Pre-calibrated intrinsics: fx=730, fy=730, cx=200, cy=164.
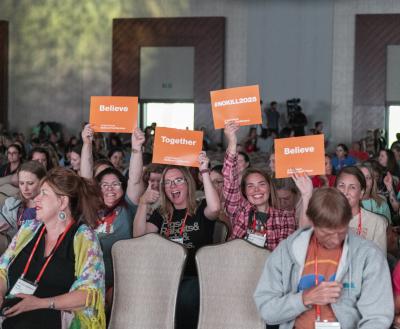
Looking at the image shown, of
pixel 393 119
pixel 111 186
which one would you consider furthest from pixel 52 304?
pixel 393 119

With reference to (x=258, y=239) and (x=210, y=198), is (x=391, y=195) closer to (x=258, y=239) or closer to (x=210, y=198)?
(x=258, y=239)

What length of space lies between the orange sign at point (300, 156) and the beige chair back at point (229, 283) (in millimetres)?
583

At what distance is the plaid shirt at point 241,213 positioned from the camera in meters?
4.86

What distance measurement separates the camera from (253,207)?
5.00m

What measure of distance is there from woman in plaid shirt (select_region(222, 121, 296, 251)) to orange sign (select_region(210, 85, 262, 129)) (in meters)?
0.14

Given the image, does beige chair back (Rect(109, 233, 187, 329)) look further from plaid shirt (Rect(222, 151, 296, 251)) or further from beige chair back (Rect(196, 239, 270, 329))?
plaid shirt (Rect(222, 151, 296, 251))

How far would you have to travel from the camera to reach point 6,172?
8727 mm

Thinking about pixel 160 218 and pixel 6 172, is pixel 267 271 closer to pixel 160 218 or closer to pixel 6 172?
pixel 160 218

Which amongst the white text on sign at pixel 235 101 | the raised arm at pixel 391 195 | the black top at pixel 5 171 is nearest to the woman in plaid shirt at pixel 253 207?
the white text on sign at pixel 235 101

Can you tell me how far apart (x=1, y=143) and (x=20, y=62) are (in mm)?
7313

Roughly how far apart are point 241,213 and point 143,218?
0.68 metres

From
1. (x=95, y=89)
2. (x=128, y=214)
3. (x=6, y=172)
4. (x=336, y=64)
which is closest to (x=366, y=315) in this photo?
(x=128, y=214)

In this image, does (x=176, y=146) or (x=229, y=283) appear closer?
(x=229, y=283)

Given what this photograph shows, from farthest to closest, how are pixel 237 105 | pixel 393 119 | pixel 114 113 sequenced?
pixel 393 119 → pixel 114 113 → pixel 237 105
